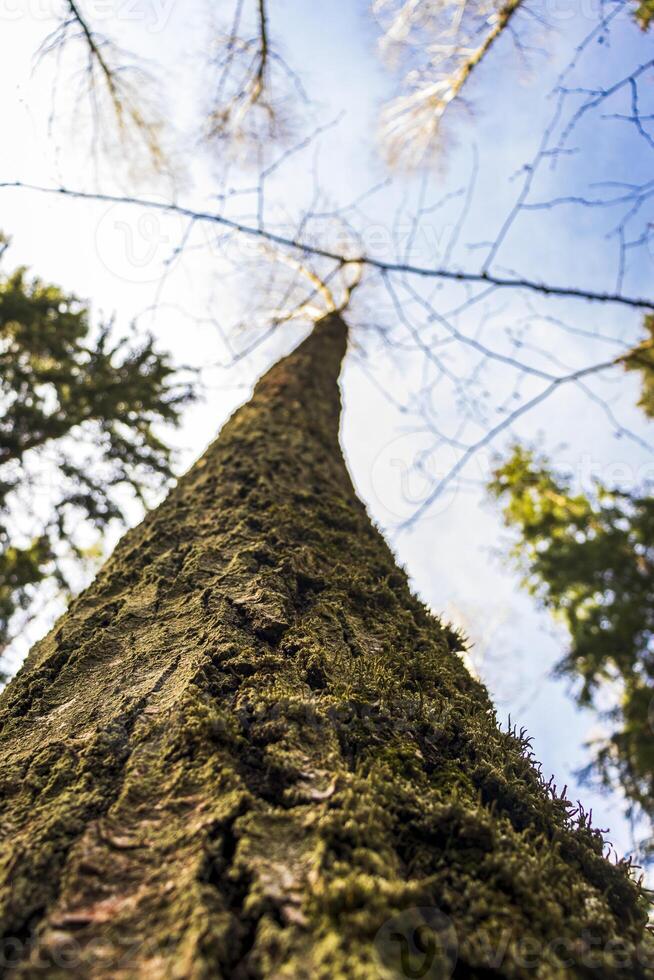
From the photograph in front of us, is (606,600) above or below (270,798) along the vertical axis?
above

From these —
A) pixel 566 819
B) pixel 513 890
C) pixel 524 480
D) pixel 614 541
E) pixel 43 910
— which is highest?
pixel 524 480

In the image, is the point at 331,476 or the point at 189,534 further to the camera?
the point at 331,476

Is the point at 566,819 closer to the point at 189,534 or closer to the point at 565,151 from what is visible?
the point at 189,534

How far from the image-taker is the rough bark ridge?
0.85 m

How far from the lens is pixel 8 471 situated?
8.51m

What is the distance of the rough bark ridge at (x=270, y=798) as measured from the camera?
0.85m

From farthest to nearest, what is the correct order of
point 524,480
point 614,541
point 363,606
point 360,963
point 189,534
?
point 524,480
point 614,541
point 189,534
point 363,606
point 360,963

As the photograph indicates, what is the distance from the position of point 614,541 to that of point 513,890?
10.8 m

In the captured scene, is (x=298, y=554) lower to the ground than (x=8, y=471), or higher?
lower

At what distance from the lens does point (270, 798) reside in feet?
3.74

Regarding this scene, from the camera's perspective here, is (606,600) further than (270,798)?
Yes

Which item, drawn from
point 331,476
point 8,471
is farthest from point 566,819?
point 8,471

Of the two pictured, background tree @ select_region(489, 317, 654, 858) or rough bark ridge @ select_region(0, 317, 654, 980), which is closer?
rough bark ridge @ select_region(0, 317, 654, 980)

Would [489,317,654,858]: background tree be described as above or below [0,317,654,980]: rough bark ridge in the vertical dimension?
above
